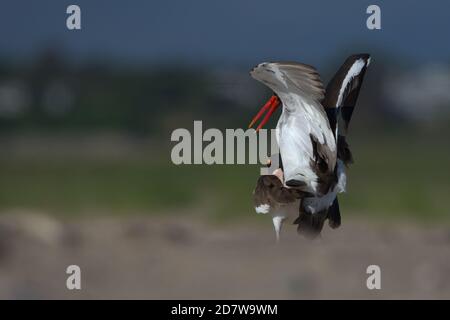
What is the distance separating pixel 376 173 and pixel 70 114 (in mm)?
3341

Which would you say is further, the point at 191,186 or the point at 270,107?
the point at 191,186

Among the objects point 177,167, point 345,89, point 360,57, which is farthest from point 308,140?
point 177,167

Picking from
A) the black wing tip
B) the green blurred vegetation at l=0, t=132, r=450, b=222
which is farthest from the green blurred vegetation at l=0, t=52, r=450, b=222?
the black wing tip

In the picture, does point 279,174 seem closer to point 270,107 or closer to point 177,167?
point 270,107

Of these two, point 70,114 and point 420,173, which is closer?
point 420,173

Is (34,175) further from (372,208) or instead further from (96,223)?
(372,208)

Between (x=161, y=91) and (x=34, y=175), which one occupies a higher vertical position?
(x=161, y=91)

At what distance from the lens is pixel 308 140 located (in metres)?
3.09

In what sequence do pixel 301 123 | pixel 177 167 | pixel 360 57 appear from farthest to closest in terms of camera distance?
1. pixel 177 167
2. pixel 360 57
3. pixel 301 123

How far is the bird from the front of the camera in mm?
2990

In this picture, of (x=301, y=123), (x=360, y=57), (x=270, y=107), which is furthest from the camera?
(x=360, y=57)
